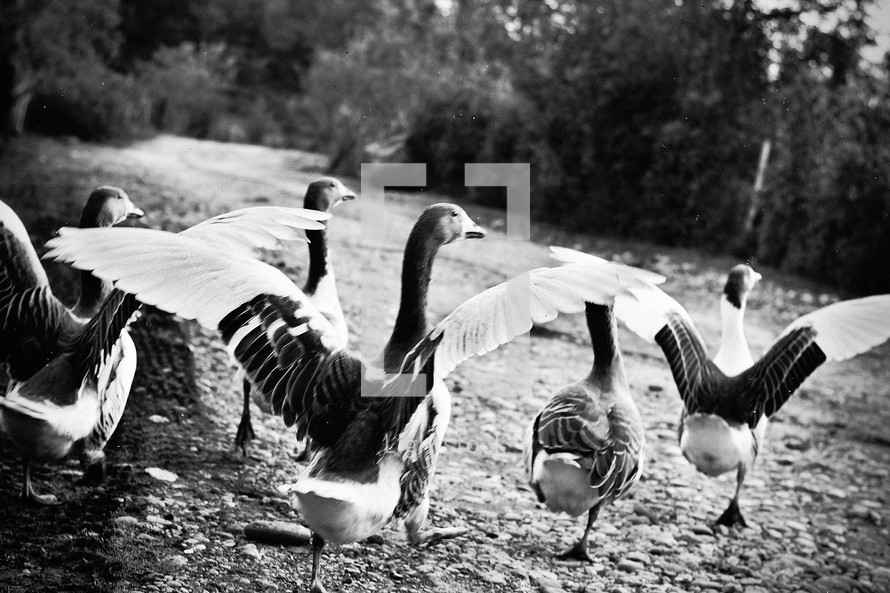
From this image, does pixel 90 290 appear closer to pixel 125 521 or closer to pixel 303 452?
pixel 125 521

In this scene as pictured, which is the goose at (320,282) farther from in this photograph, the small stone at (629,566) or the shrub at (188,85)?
the shrub at (188,85)

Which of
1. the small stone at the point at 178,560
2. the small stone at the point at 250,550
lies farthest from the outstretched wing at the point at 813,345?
the small stone at the point at 178,560

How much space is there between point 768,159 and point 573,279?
30.5ft

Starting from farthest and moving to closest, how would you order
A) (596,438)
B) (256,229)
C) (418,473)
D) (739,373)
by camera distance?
1. (739,373)
2. (596,438)
3. (256,229)
4. (418,473)

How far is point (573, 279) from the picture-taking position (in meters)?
2.49

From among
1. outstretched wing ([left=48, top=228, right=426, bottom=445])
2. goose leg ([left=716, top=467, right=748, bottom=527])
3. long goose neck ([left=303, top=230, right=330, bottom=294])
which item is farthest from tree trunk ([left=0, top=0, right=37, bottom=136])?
goose leg ([left=716, top=467, right=748, bottom=527])

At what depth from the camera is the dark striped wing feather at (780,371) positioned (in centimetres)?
395

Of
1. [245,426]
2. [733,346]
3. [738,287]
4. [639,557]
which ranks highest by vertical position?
[738,287]

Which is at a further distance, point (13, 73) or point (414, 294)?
point (13, 73)

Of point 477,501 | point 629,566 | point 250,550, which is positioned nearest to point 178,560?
point 250,550

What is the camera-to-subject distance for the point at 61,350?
10.7 feet

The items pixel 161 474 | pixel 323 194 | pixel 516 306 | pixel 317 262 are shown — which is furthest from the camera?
pixel 323 194

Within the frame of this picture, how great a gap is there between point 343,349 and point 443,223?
25.4 inches

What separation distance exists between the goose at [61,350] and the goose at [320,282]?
0.74 m
